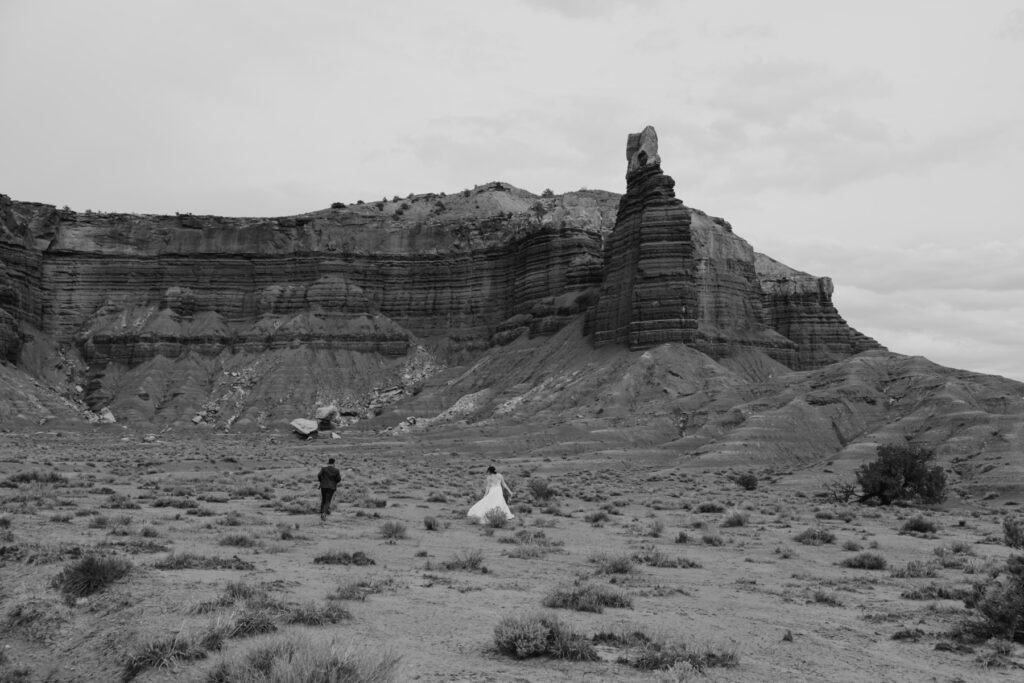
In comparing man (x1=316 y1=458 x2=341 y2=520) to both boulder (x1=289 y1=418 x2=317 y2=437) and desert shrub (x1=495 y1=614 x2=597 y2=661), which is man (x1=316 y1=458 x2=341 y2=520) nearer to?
desert shrub (x1=495 y1=614 x2=597 y2=661)

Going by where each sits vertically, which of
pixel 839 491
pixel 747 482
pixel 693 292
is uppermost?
pixel 693 292

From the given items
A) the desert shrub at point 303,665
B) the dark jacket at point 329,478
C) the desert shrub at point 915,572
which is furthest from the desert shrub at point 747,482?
the desert shrub at point 303,665

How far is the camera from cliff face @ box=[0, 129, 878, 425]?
8694 cm

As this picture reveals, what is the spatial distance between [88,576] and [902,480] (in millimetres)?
31202

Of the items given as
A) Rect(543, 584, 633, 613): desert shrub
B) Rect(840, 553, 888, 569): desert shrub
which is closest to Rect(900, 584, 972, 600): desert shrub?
Rect(840, 553, 888, 569): desert shrub

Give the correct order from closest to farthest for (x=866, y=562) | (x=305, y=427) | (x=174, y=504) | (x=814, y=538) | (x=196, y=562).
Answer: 1. (x=196, y=562)
2. (x=866, y=562)
3. (x=814, y=538)
4. (x=174, y=504)
5. (x=305, y=427)

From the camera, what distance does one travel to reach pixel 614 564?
14.7 meters

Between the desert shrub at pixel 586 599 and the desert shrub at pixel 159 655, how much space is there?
4758 millimetres

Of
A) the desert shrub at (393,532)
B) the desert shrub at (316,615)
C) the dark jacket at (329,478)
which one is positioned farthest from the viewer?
the dark jacket at (329,478)

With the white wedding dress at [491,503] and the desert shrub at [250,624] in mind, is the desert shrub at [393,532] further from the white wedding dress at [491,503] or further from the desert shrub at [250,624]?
the desert shrub at [250,624]

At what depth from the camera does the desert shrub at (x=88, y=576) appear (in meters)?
10.8

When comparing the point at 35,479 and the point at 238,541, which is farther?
the point at 35,479

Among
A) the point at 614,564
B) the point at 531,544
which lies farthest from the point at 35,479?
the point at 614,564

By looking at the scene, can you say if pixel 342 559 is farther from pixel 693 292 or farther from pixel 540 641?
pixel 693 292
